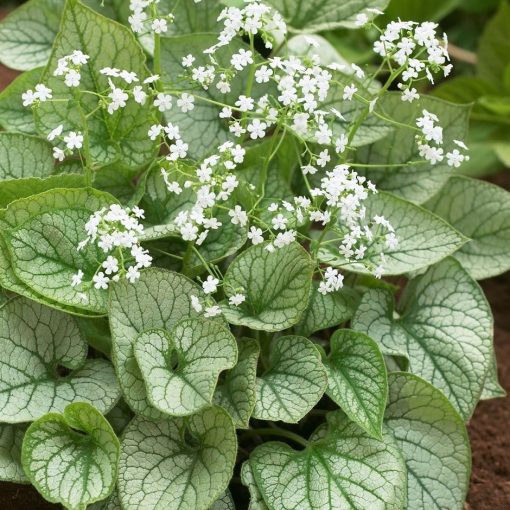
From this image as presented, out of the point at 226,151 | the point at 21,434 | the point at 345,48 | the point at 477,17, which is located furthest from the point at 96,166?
the point at 477,17

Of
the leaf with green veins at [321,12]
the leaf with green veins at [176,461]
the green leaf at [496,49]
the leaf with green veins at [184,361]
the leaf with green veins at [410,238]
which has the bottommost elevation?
the green leaf at [496,49]

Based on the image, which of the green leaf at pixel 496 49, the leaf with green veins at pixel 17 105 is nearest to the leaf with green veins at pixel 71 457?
the leaf with green veins at pixel 17 105

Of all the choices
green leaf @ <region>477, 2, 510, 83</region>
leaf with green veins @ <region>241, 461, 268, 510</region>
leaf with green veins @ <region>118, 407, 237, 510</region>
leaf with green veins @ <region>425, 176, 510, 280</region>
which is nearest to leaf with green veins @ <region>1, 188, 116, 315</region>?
leaf with green veins @ <region>118, 407, 237, 510</region>

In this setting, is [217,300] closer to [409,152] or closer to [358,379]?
[358,379]

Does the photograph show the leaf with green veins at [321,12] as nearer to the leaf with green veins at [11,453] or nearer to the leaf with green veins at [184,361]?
the leaf with green veins at [184,361]

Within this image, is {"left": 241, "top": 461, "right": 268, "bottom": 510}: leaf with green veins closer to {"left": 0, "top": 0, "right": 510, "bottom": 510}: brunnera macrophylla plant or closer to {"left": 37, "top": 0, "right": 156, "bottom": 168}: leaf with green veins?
{"left": 0, "top": 0, "right": 510, "bottom": 510}: brunnera macrophylla plant

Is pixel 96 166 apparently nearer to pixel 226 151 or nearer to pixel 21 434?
pixel 226 151
